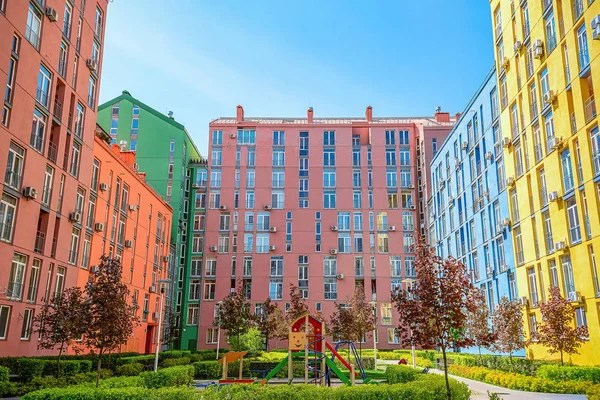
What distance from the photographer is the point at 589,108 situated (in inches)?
956

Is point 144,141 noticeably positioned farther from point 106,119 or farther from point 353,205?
point 353,205

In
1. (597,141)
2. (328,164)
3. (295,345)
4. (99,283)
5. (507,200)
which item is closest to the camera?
(99,283)

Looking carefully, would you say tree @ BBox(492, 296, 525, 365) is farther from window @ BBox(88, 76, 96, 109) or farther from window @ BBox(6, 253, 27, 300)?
window @ BBox(88, 76, 96, 109)

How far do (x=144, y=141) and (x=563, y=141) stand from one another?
44788 mm

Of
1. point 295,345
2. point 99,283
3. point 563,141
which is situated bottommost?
point 295,345

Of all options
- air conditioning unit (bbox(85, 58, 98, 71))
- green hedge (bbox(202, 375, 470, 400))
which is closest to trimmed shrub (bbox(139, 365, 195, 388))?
green hedge (bbox(202, 375, 470, 400))

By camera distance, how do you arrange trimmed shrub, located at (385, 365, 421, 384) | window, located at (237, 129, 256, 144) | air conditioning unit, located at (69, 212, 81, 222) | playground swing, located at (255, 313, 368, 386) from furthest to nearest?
window, located at (237, 129, 256, 144) → air conditioning unit, located at (69, 212, 81, 222) → trimmed shrub, located at (385, 365, 421, 384) → playground swing, located at (255, 313, 368, 386)

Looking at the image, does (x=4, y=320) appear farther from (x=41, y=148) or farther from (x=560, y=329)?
(x=560, y=329)

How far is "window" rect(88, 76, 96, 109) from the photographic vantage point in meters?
33.2

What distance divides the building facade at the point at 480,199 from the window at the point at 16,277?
26.7m

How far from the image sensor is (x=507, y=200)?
33.7 meters

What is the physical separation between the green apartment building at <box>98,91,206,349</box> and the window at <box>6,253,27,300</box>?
101 feet

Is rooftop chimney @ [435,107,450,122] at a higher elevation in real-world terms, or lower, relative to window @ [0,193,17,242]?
higher

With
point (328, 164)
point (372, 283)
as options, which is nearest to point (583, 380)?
point (372, 283)
